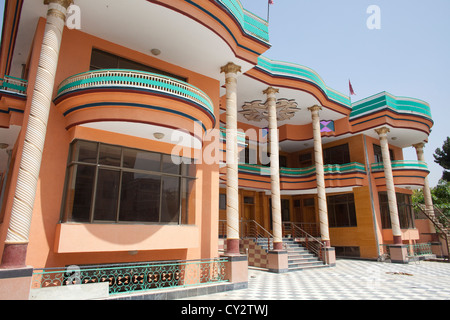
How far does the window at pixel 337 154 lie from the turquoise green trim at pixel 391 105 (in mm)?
2862

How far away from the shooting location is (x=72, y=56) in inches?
396

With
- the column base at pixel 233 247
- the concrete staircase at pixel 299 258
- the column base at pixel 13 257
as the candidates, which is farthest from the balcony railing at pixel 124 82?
the concrete staircase at pixel 299 258

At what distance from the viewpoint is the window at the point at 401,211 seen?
67.0 feet

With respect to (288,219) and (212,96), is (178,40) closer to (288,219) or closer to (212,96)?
(212,96)

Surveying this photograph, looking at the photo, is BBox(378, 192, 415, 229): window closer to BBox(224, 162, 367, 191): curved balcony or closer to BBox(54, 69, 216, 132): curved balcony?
BBox(224, 162, 367, 191): curved balcony

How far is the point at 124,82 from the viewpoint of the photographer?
8.93 m

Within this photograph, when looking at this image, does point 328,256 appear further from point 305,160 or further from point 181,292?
point 181,292

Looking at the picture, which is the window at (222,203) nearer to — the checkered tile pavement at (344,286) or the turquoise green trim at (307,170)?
the turquoise green trim at (307,170)

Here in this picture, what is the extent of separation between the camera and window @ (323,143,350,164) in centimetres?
2238

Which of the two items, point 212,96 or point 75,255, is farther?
point 212,96

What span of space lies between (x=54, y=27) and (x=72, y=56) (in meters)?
1.58
